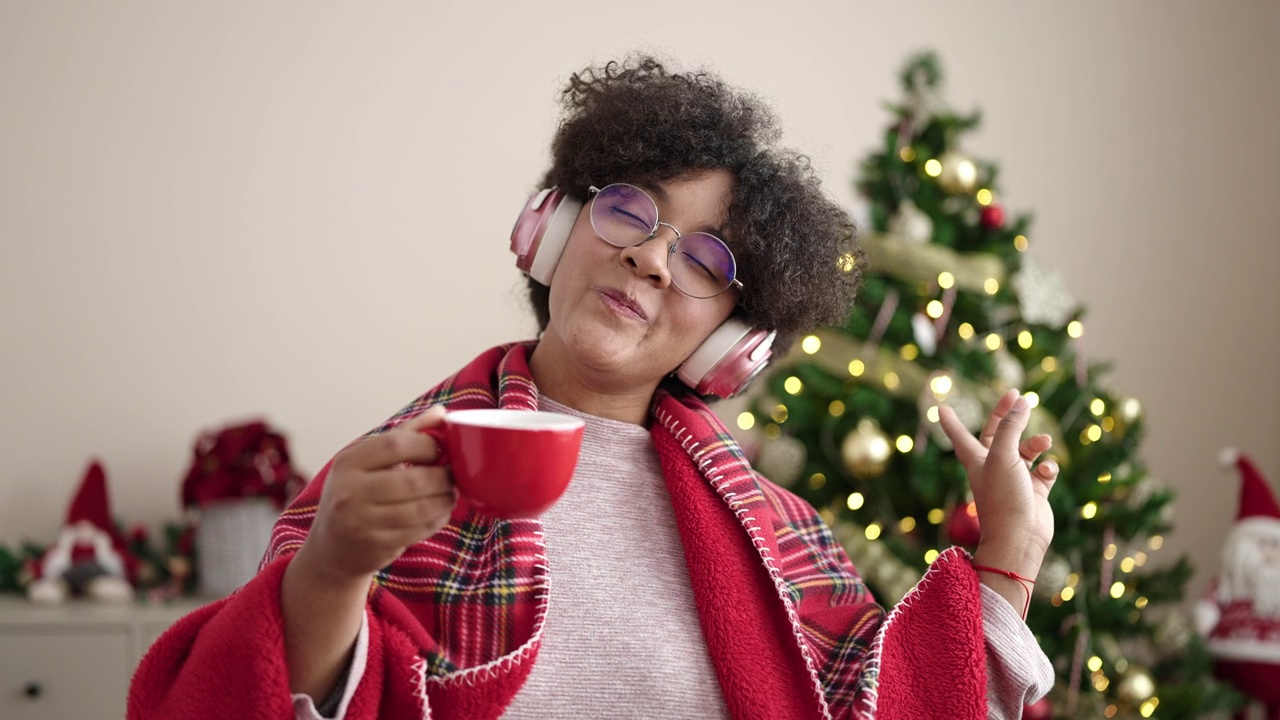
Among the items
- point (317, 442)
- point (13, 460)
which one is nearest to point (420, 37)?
point (317, 442)

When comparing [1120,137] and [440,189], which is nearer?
[440,189]

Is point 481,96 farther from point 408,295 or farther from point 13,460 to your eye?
point 13,460

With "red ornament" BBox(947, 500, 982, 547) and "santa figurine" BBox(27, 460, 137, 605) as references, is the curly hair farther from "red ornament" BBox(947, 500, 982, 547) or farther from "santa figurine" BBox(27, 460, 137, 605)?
"santa figurine" BBox(27, 460, 137, 605)

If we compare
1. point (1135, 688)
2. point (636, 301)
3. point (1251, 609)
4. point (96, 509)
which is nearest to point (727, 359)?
point (636, 301)

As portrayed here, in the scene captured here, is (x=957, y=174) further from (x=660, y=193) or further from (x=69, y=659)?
(x=69, y=659)

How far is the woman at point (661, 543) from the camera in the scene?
1.03 m

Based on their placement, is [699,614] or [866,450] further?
[866,450]

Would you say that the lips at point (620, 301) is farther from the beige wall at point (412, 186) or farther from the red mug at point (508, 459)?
the beige wall at point (412, 186)

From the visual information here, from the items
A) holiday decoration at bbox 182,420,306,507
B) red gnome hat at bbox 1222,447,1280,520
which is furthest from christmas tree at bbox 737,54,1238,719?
holiday decoration at bbox 182,420,306,507

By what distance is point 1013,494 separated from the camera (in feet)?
4.03

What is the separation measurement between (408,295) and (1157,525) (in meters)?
1.93

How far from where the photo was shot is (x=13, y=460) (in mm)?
2500

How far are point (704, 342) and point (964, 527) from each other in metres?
1.13

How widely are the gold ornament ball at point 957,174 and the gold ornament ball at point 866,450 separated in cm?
60
